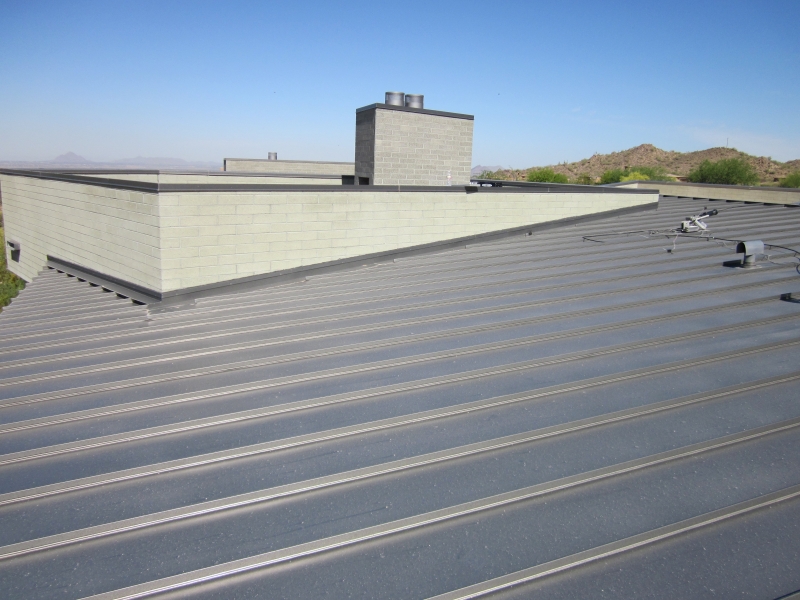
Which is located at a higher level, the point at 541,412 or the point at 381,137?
the point at 381,137

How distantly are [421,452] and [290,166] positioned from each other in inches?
855

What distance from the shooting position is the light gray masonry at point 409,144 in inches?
505

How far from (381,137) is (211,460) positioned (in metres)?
10.4

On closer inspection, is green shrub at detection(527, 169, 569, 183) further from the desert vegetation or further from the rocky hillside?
the rocky hillside

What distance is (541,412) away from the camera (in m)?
3.74

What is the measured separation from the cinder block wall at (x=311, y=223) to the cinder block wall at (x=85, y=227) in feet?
1.41

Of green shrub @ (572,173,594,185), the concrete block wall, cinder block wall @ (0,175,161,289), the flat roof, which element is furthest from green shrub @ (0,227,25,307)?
green shrub @ (572,173,594,185)

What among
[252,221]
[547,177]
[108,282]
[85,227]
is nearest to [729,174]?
[547,177]

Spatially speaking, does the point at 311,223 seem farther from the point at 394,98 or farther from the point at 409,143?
the point at 394,98

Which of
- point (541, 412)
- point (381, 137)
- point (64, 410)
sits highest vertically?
point (381, 137)

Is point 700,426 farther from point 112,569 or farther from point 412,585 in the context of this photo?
point 112,569

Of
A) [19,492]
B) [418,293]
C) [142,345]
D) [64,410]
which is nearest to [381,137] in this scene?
[418,293]

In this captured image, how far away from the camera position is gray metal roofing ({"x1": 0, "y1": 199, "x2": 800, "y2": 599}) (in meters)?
2.43

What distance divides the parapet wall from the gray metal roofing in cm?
240
